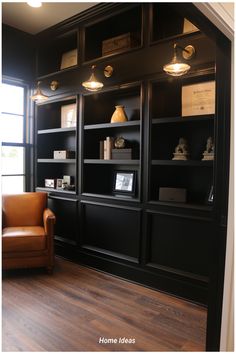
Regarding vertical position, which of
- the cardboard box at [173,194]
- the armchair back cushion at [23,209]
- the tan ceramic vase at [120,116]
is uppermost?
the tan ceramic vase at [120,116]

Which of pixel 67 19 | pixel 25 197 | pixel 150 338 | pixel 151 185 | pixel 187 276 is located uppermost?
pixel 67 19

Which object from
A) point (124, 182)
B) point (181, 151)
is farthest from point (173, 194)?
point (124, 182)

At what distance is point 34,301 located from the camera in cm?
254

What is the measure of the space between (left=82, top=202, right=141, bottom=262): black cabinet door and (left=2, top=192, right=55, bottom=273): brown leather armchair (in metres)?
0.48

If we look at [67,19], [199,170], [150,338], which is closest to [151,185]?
[199,170]

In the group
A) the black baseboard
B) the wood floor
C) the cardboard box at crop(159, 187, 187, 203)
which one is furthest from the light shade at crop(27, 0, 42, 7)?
the wood floor

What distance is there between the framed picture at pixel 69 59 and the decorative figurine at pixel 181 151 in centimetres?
191

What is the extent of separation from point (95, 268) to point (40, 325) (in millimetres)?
Answer: 1215

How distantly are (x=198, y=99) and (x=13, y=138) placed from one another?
2.72 m

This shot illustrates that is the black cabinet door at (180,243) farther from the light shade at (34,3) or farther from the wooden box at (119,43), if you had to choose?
the light shade at (34,3)

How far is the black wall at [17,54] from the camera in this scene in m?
3.80

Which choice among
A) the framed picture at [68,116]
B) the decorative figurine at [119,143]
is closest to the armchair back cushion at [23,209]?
the framed picture at [68,116]

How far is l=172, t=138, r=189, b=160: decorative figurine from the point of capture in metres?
2.72

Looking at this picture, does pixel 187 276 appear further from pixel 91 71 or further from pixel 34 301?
pixel 91 71
